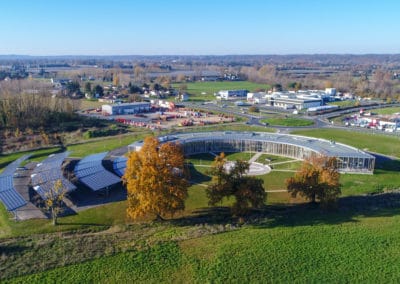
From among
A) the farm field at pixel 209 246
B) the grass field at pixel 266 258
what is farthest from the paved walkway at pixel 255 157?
the grass field at pixel 266 258

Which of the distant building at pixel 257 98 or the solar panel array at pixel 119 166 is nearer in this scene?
the solar panel array at pixel 119 166

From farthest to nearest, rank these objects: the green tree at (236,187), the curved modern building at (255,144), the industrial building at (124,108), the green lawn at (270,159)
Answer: the industrial building at (124,108) → the green lawn at (270,159) → the curved modern building at (255,144) → the green tree at (236,187)

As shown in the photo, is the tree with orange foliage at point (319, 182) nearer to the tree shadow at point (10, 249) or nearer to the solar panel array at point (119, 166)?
the solar panel array at point (119, 166)

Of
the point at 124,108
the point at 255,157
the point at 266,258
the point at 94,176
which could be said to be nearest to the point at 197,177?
the point at 255,157

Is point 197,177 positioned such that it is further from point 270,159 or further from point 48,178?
point 48,178

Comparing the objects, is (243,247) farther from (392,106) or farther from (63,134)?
(392,106)

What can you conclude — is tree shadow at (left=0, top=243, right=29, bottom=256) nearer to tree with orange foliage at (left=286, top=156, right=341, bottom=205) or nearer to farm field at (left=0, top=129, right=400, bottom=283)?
farm field at (left=0, top=129, right=400, bottom=283)

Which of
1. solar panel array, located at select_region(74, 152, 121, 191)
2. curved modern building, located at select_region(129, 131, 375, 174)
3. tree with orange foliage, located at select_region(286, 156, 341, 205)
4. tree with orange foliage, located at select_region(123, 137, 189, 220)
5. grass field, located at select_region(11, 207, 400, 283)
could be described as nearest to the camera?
grass field, located at select_region(11, 207, 400, 283)

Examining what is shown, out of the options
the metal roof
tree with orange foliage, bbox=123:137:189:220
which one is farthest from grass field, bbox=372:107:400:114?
tree with orange foliage, bbox=123:137:189:220
